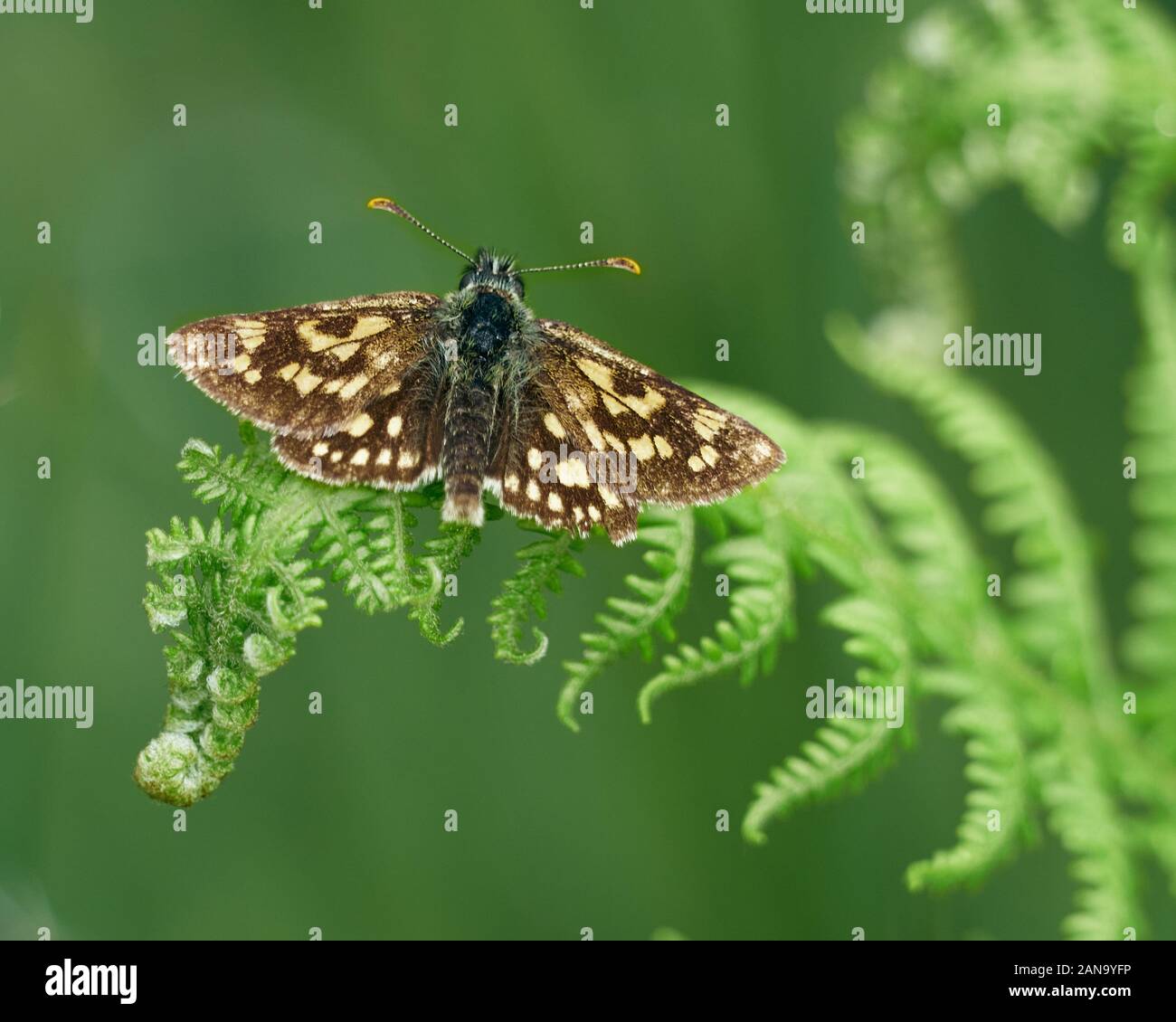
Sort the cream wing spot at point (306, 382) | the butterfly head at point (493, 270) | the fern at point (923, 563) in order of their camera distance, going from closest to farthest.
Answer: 1. the fern at point (923, 563)
2. the cream wing spot at point (306, 382)
3. the butterfly head at point (493, 270)

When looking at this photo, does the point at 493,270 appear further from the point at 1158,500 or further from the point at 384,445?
the point at 1158,500

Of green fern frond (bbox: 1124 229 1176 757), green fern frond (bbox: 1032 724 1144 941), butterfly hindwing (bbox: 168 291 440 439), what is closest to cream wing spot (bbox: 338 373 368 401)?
butterfly hindwing (bbox: 168 291 440 439)

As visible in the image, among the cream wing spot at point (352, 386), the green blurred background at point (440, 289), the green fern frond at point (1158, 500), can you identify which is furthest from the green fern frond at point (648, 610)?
the green blurred background at point (440, 289)

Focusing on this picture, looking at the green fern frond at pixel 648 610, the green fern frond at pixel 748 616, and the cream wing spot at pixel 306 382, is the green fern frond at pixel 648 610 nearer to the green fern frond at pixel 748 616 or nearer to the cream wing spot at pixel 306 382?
the green fern frond at pixel 748 616

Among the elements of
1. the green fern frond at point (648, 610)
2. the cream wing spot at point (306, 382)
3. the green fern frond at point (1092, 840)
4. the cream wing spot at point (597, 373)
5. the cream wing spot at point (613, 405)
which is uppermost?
the cream wing spot at point (597, 373)

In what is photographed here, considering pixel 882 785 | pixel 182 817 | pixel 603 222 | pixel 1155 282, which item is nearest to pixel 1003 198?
pixel 603 222

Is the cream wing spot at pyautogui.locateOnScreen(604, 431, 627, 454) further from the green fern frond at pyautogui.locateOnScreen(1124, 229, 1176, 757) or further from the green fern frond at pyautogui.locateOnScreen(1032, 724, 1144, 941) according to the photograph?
the green fern frond at pyautogui.locateOnScreen(1124, 229, 1176, 757)

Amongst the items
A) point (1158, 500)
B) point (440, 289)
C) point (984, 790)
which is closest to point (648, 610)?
point (984, 790)
